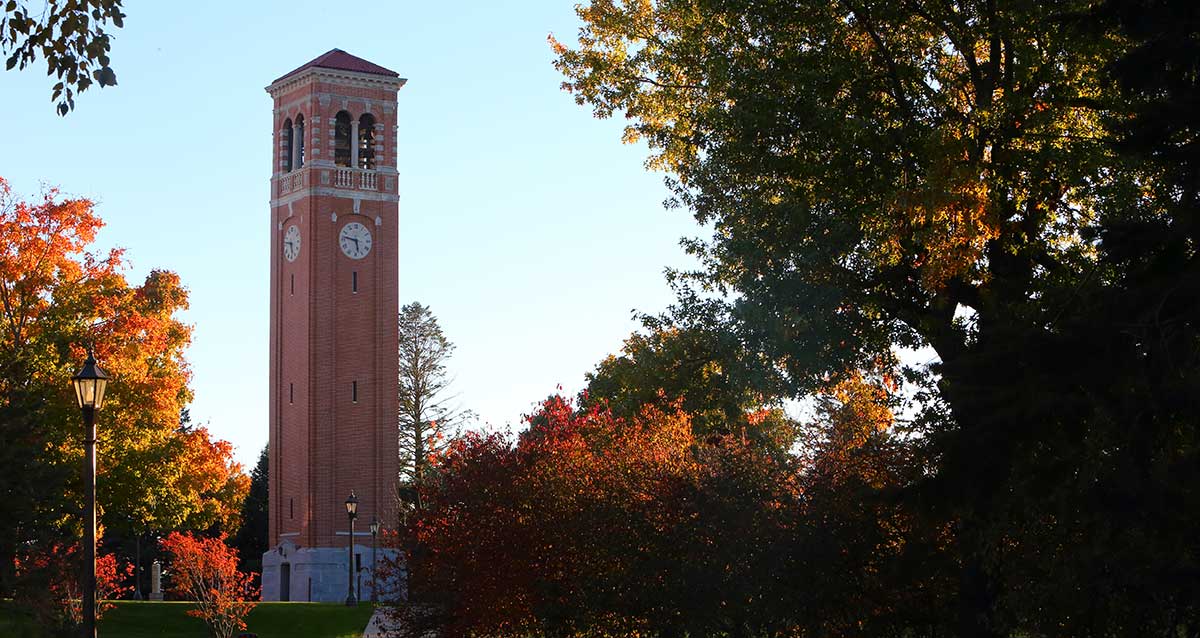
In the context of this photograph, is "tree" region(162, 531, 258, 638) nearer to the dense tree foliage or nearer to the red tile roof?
the dense tree foliage

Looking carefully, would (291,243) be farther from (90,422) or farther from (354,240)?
(90,422)

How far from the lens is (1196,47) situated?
12688 mm

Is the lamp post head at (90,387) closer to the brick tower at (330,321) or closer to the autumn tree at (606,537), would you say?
the autumn tree at (606,537)

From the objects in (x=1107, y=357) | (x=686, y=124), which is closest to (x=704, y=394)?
(x=686, y=124)

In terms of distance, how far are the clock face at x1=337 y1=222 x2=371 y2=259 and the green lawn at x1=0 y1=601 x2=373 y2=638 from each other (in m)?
24.4

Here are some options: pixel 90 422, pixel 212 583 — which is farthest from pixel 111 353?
pixel 90 422

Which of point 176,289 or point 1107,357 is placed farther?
point 176,289

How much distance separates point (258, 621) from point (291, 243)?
28992 mm

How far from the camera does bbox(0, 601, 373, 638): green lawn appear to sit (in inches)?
1636

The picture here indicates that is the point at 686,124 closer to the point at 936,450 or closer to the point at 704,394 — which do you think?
the point at 704,394

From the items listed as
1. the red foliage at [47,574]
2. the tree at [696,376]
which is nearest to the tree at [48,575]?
the red foliage at [47,574]

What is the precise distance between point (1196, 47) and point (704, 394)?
1341 cm

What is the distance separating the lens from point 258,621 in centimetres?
4475

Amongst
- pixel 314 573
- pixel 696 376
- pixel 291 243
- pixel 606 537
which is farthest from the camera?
pixel 291 243
